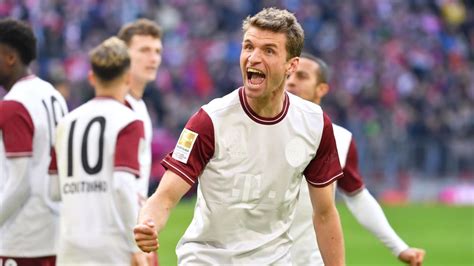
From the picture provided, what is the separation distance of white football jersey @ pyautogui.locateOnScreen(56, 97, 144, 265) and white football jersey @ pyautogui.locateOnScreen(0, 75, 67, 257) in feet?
0.40

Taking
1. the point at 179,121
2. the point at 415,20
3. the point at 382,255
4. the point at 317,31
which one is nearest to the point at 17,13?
the point at 179,121

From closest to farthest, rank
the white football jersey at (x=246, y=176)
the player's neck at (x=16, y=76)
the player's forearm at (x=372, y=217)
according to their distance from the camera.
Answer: the white football jersey at (x=246, y=176) → the player's neck at (x=16, y=76) → the player's forearm at (x=372, y=217)

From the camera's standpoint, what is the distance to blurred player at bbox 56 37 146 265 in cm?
673

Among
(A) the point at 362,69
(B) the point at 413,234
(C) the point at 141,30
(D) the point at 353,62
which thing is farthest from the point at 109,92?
(D) the point at 353,62

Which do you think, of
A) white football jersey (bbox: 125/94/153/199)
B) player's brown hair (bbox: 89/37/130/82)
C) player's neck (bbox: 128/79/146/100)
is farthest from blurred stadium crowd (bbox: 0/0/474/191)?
player's brown hair (bbox: 89/37/130/82)

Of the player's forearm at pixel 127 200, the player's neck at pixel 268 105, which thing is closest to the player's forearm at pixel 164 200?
the player's neck at pixel 268 105

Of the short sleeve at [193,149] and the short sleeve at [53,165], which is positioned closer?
the short sleeve at [193,149]

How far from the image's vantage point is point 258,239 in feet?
18.2

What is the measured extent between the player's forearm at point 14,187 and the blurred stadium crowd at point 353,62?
50.9ft

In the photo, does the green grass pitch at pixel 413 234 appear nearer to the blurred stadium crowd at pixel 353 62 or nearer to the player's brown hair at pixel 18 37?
the blurred stadium crowd at pixel 353 62

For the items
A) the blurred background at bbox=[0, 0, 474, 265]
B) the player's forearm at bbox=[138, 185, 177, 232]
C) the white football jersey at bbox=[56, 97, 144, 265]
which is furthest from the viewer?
the blurred background at bbox=[0, 0, 474, 265]

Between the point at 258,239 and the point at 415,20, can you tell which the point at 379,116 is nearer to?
the point at 415,20

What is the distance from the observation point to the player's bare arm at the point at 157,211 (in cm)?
489

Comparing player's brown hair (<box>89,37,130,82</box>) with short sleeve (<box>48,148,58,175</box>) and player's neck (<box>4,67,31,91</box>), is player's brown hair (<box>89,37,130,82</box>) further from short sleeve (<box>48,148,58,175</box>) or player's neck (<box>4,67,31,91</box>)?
short sleeve (<box>48,148,58,175</box>)
